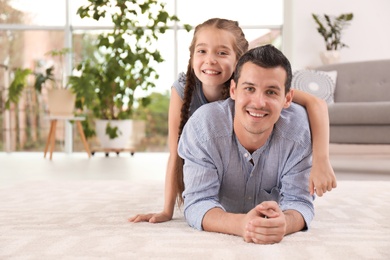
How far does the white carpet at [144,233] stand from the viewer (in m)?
1.35

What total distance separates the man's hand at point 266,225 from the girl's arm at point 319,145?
17 centimetres

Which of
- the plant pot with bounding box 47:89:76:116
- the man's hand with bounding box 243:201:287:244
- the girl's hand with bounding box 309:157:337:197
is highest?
the plant pot with bounding box 47:89:76:116

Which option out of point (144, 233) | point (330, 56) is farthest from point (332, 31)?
point (144, 233)

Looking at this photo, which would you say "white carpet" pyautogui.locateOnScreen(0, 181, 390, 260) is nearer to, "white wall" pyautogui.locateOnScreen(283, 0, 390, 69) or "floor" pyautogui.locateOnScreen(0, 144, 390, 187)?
"floor" pyautogui.locateOnScreen(0, 144, 390, 187)

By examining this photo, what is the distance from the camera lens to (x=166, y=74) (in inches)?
265

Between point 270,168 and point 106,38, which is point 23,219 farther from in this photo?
point 106,38

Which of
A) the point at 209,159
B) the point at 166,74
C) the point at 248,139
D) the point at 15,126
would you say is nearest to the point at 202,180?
the point at 209,159

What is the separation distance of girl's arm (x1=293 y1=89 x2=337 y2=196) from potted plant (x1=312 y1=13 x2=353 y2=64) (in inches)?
175

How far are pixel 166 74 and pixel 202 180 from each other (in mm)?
5129

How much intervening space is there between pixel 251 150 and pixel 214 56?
39 centimetres

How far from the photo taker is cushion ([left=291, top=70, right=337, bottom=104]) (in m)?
4.55

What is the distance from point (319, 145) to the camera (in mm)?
1655

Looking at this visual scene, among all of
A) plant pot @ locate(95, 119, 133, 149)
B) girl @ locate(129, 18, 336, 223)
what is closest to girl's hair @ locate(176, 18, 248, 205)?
girl @ locate(129, 18, 336, 223)

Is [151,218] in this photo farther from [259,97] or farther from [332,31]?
[332,31]
